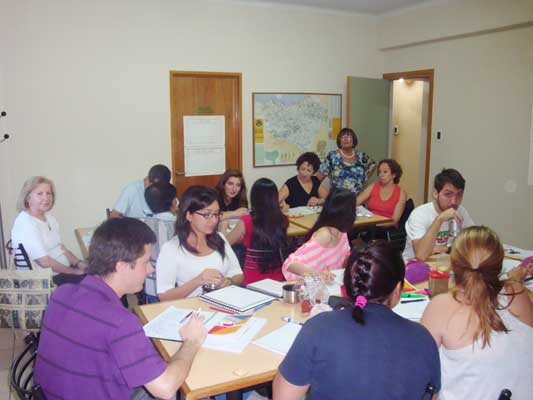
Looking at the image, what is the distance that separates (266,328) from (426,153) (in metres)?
4.61

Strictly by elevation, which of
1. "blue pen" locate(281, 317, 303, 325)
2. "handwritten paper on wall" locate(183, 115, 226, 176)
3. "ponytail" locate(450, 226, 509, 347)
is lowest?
"blue pen" locate(281, 317, 303, 325)

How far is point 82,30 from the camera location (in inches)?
186

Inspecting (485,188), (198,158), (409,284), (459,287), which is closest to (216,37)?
(198,158)

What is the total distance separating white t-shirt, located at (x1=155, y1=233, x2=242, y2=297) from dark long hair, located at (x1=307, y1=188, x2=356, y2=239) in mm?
658

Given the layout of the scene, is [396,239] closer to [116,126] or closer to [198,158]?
[198,158]

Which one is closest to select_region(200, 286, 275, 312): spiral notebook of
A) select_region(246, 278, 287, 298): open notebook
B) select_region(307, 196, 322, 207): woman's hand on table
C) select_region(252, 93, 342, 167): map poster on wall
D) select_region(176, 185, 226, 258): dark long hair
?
select_region(246, 278, 287, 298): open notebook

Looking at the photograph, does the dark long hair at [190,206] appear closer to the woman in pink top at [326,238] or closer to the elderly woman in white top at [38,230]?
the woman in pink top at [326,238]

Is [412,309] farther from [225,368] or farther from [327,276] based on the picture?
[225,368]

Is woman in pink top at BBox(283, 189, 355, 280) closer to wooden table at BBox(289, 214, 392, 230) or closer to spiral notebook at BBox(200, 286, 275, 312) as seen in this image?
spiral notebook at BBox(200, 286, 275, 312)

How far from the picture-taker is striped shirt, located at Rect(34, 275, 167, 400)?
1.43m

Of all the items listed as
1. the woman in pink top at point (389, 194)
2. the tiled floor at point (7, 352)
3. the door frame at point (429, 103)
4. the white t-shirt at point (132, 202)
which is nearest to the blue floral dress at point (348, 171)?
the woman in pink top at point (389, 194)

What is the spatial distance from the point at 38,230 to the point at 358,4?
4.55 m

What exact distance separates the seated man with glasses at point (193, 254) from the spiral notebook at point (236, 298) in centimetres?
10

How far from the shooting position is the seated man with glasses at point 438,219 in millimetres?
2982
